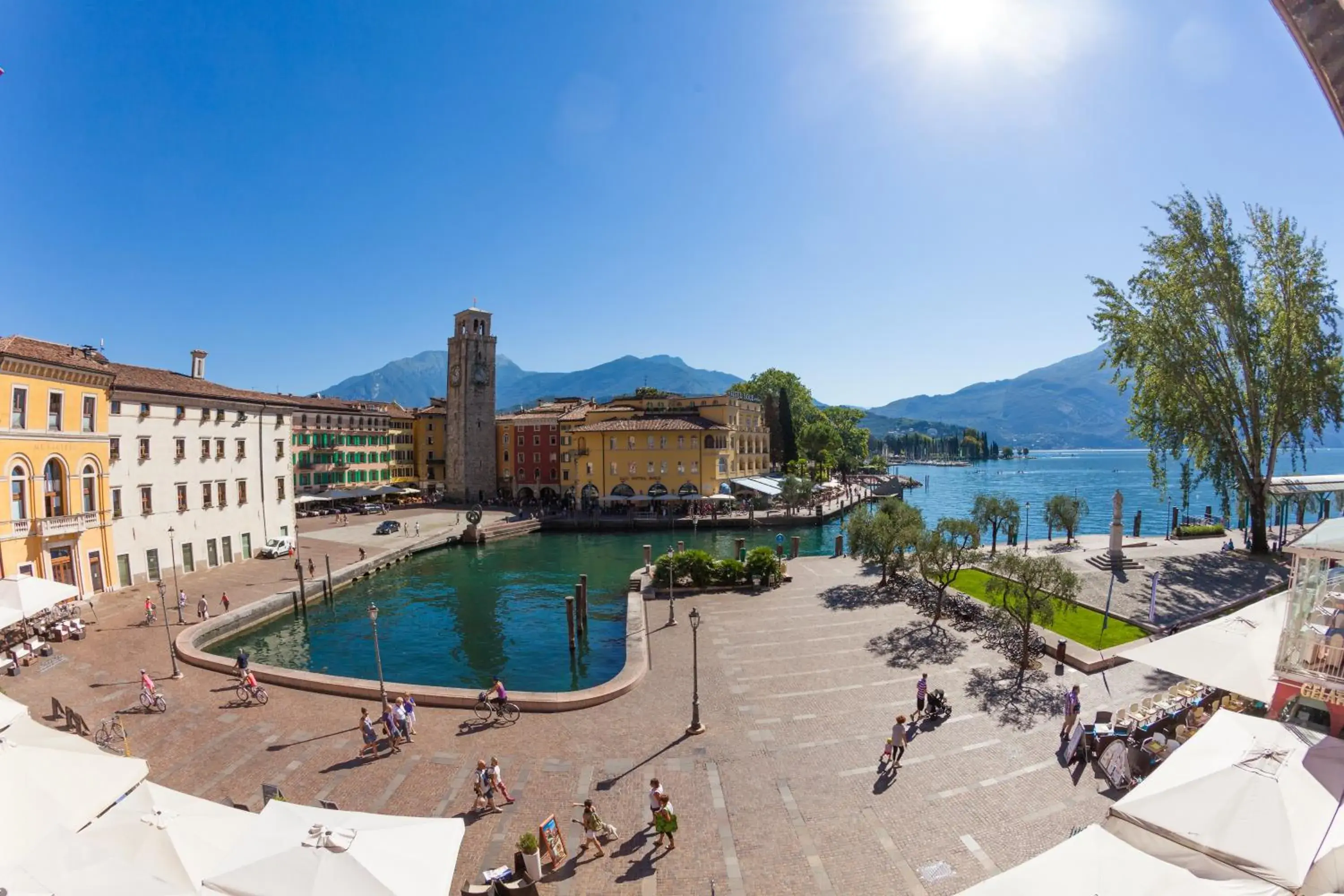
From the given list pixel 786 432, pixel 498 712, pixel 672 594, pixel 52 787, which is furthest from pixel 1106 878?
pixel 786 432

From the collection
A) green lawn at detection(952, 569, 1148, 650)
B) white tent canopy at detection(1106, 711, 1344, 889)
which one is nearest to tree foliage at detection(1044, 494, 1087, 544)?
green lawn at detection(952, 569, 1148, 650)

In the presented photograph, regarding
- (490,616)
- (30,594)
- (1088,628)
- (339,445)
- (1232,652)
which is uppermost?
(339,445)

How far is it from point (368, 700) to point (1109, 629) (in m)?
25.3

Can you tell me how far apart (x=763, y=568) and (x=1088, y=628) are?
13690mm

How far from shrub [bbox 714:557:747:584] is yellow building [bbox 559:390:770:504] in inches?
1315

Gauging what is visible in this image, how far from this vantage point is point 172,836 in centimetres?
841

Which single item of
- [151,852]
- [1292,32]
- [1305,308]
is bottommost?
[151,852]

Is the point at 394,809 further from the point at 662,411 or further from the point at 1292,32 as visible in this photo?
the point at 662,411

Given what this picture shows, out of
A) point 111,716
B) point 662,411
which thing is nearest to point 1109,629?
point 111,716

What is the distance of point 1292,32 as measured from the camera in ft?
18.7

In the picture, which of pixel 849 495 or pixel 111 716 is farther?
pixel 849 495

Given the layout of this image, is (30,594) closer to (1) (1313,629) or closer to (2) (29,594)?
(2) (29,594)

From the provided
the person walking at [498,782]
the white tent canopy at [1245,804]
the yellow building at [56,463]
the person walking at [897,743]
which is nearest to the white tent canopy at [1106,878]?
the white tent canopy at [1245,804]

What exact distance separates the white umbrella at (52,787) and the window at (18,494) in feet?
70.8
